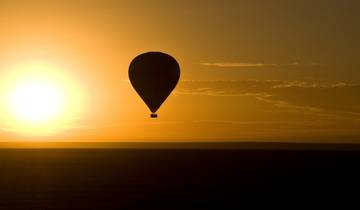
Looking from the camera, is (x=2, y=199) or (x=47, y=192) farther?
(x=47, y=192)

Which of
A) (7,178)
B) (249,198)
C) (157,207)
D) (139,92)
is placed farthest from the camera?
(7,178)

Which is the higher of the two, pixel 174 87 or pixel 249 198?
pixel 174 87

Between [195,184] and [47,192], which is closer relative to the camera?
[47,192]

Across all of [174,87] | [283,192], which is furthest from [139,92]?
[283,192]

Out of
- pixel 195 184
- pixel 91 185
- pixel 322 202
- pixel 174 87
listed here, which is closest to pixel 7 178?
pixel 91 185

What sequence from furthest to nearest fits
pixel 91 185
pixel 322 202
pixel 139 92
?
pixel 91 185 → pixel 139 92 → pixel 322 202

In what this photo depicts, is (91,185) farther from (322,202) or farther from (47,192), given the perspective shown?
(322,202)
